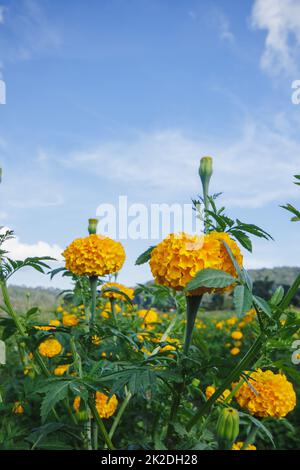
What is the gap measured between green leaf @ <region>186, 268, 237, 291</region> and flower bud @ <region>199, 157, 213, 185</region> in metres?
0.59

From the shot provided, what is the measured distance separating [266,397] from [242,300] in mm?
789

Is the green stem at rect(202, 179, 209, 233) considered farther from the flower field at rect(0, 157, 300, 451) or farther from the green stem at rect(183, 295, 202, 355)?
the green stem at rect(183, 295, 202, 355)

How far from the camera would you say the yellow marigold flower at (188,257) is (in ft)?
3.22

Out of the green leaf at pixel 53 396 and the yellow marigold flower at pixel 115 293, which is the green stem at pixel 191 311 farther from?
the yellow marigold flower at pixel 115 293

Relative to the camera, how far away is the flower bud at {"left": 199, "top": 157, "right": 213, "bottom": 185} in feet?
4.61

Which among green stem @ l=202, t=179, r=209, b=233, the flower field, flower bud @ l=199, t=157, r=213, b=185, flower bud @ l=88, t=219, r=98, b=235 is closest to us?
the flower field

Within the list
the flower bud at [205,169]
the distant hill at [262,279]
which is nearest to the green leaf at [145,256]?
the flower bud at [205,169]

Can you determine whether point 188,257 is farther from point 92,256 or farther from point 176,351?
point 92,256

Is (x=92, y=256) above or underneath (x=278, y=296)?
above

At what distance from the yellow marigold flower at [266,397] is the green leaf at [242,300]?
70 centimetres

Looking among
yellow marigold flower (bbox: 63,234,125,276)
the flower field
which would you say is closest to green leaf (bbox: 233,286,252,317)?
the flower field

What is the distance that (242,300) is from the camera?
81cm

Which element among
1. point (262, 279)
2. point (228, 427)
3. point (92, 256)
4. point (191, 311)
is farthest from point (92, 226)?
point (262, 279)
